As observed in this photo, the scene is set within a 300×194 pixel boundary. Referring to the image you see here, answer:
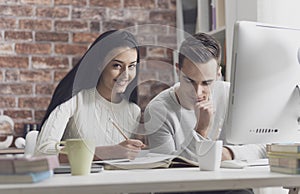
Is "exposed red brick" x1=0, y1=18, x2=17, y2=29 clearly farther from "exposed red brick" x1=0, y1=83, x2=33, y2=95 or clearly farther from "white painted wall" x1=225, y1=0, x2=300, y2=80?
"white painted wall" x1=225, y1=0, x2=300, y2=80

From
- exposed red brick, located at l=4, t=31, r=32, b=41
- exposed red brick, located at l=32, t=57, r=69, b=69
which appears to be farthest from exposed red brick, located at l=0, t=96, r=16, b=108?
exposed red brick, located at l=4, t=31, r=32, b=41

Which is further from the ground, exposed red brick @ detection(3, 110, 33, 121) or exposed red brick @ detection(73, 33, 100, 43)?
exposed red brick @ detection(73, 33, 100, 43)

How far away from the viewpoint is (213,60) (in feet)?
5.51

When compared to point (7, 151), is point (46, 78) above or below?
above

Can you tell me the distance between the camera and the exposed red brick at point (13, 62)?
130 inches

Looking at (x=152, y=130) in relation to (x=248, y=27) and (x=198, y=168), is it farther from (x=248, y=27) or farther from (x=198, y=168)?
(x=248, y=27)

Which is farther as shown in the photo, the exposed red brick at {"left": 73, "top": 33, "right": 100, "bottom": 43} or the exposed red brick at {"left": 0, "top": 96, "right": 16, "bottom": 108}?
the exposed red brick at {"left": 73, "top": 33, "right": 100, "bottom": 43}

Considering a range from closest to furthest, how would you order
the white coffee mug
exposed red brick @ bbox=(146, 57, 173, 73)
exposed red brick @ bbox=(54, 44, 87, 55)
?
1. the white coffee mug
2. exposed red brick @ bbox=(146, 57, 173, 73)
3. exposed red brick @ bbox=(54, 44, 87, 55)

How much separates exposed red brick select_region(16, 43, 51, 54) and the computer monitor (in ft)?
6.75

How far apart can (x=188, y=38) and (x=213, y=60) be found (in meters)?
0.11

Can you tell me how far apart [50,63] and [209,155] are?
2144 millimetres

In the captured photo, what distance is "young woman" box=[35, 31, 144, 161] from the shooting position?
1588 mm

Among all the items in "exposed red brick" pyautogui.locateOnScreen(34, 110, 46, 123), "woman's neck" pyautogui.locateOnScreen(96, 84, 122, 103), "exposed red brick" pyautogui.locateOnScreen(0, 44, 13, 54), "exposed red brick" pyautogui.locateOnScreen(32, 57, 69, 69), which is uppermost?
"woman's neck" pyautogui.locateOnScreen(96, 84, 122, 103)

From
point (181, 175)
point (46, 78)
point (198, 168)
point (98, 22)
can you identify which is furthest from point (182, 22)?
point (181, 175)
